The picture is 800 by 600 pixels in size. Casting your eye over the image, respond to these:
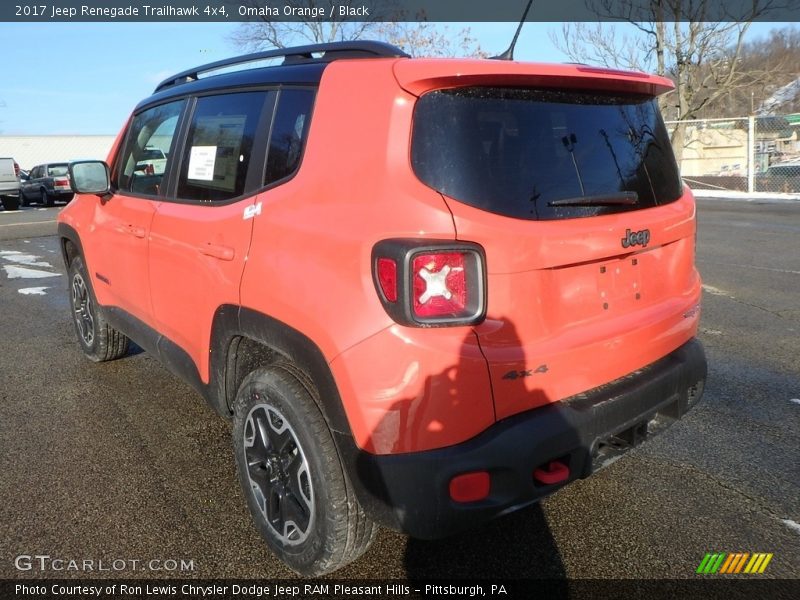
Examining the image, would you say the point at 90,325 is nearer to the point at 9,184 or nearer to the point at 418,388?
the point at 418,388

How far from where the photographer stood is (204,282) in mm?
2943

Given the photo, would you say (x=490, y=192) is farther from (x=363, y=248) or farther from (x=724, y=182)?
(x=724, y=182)

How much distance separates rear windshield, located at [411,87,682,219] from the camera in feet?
7.13

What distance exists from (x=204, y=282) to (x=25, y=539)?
4.28ft

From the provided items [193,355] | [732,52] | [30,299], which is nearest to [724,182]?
[732,52]

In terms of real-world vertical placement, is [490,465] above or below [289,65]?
below

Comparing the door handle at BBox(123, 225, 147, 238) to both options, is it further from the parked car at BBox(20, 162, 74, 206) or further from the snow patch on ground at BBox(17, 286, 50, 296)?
the parked car at BBox(20, 162, 74, 206)

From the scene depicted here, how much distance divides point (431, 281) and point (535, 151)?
2.14 feet

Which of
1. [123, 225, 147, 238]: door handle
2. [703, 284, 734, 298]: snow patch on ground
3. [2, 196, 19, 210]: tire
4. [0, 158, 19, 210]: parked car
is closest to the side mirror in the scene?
[123, 225, 147, 238]: door handle

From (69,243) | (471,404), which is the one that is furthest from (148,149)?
(471,404)

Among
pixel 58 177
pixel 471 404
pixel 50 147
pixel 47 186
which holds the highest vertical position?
pixel 50 147

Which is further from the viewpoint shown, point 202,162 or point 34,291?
point 34,291

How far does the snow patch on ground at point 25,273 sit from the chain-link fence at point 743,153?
59.8 feet

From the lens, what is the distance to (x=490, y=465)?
2090mm
